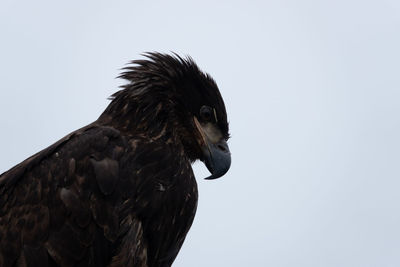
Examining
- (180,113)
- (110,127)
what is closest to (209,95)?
(180,113)

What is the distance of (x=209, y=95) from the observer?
28.0 ft

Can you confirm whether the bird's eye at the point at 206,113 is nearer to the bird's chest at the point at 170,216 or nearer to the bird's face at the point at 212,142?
the bird's face at the point at 212,142

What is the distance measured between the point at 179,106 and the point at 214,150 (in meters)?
0.47

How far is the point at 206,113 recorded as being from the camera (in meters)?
8.51

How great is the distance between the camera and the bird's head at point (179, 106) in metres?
8.29

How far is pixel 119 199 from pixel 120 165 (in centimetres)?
29

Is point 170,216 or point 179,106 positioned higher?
point 179,106

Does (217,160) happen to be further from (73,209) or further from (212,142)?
(73,209)

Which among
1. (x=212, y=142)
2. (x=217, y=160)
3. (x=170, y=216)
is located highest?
(x=212, y=142)

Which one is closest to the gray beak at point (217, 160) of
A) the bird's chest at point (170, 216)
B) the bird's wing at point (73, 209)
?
the bird's chest at point (170, 216)

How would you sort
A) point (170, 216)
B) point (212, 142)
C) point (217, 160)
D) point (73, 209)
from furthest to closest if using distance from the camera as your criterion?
1. point (212, 142)
2. point (217, 160)
3. point (170, 216)
4. point (73, 209)

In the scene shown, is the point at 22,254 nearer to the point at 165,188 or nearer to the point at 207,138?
the point at 165,188

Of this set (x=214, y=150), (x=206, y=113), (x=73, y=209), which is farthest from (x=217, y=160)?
(x=73, y=209)

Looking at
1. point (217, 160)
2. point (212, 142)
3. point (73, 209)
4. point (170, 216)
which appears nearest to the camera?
point (73, 209)
